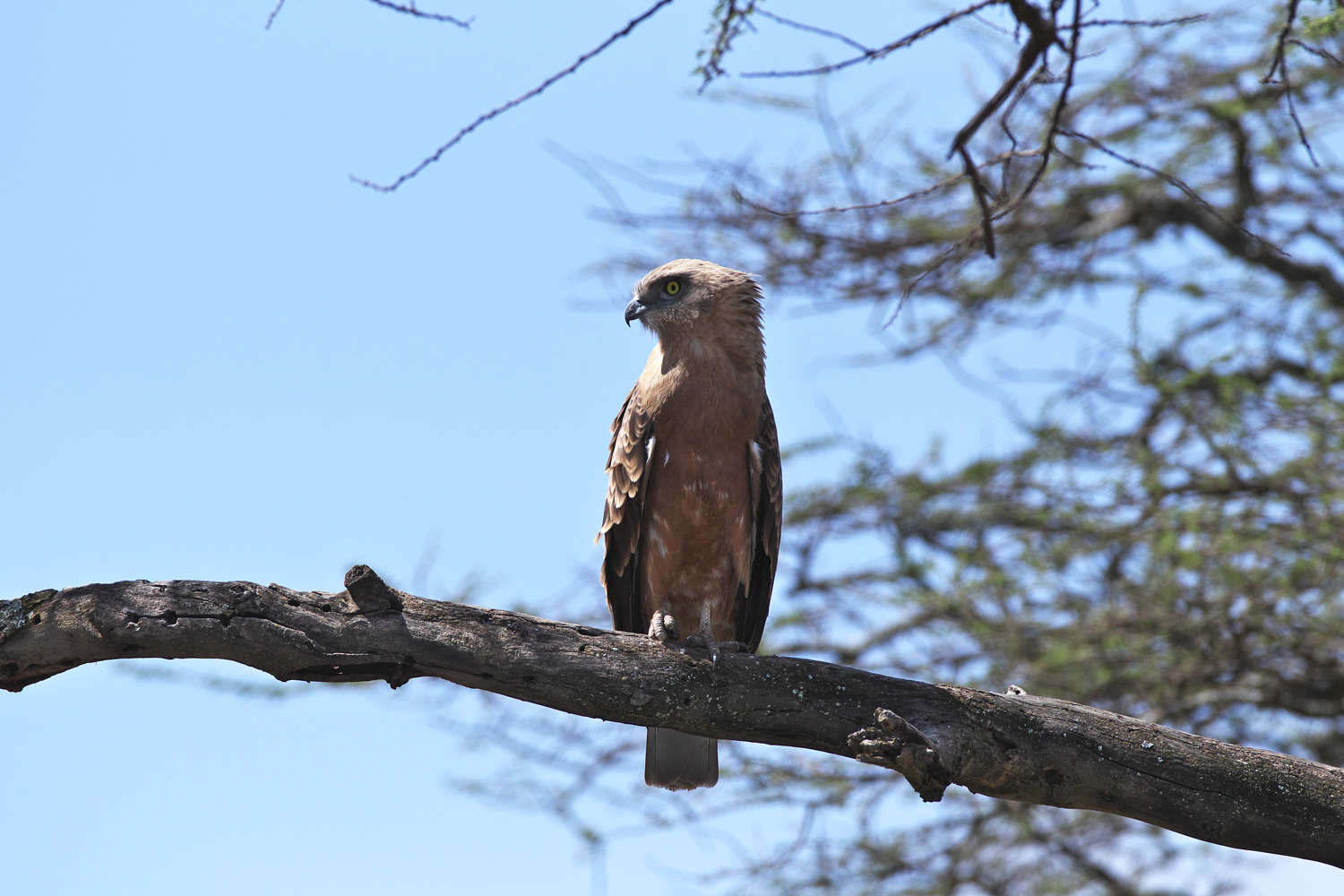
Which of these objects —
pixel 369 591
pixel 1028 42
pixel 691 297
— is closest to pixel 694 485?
pixel 691 297

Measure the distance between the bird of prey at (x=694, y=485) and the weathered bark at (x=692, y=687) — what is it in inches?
33.2

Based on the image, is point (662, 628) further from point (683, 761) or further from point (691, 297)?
point (691, 297)

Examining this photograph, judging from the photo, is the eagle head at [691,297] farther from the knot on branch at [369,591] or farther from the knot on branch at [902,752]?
the knot on branch at [902,752]

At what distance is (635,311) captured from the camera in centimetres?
534

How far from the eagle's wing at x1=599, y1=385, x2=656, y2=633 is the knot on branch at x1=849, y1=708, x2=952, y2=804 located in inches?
71.1

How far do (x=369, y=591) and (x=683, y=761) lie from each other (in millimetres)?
1834

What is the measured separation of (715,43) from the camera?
3881 millimetres

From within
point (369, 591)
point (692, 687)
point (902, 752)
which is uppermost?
point (369, 591)

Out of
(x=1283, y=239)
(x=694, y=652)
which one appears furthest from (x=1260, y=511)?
(x=694, y=652)

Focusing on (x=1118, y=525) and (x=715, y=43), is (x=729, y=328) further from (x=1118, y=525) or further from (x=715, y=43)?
(x=1118, y=525)

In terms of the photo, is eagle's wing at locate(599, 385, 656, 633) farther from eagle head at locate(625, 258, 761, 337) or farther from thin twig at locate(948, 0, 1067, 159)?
thin twig at locate(948, 0, 1067, 159)

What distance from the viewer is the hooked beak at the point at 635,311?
532 cm

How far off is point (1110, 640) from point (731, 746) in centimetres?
273

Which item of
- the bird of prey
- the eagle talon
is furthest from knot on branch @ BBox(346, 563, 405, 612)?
the bird of prey
